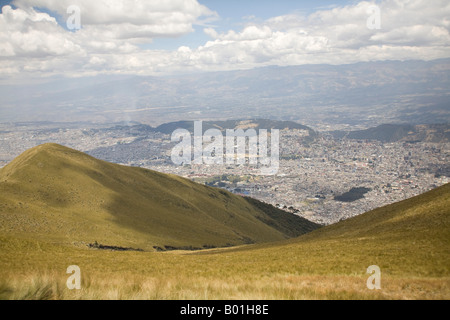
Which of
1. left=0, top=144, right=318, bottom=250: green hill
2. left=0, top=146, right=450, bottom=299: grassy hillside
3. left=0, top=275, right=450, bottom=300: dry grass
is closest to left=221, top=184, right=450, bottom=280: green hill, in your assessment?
left=0, top=146, right=450, bottom=299: grassy hillside

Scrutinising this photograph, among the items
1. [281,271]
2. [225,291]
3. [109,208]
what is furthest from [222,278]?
[109,208]

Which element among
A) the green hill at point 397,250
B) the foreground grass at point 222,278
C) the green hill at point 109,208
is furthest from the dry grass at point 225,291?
the green hill at point 109,208

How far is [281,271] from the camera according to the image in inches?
764

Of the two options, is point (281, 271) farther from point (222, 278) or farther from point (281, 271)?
point (222, 278)

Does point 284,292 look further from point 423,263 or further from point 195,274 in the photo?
point 423,263

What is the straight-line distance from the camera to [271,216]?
429 feet

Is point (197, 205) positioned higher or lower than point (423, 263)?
lower

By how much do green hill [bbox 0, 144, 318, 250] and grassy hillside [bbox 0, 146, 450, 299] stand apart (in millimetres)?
25249

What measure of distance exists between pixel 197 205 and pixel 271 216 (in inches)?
1612

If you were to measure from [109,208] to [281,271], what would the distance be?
55.9 meters

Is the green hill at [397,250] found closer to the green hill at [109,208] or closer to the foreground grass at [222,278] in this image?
the foreground grass at [222,278]

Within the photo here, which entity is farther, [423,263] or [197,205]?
[197,205]

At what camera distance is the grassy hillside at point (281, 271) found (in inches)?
456

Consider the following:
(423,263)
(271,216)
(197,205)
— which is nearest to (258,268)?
(423,263)
